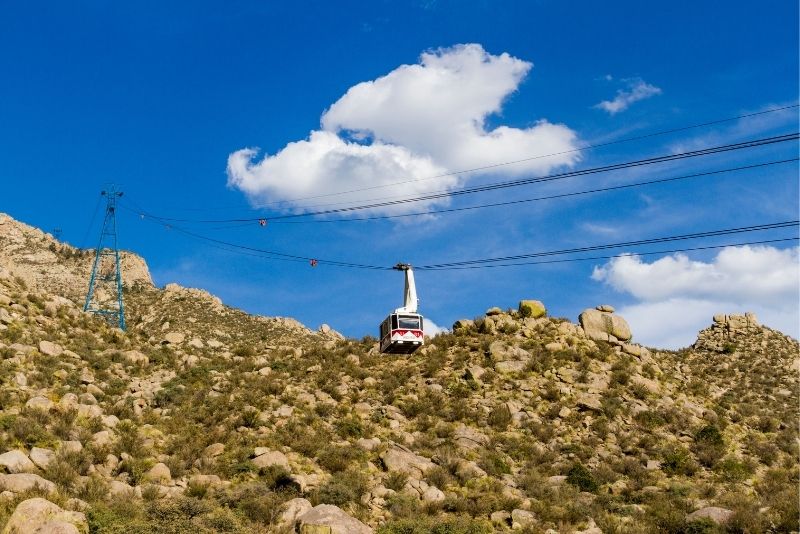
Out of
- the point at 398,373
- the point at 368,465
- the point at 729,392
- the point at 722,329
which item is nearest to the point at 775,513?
the point at 368,465

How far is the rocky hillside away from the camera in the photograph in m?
21.4

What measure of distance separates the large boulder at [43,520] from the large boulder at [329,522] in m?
6.73

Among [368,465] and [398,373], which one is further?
[398,373]

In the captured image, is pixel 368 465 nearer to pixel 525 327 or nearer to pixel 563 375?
pixel 563 375

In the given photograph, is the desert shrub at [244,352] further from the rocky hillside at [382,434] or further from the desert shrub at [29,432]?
the desert shrub at [29,432]

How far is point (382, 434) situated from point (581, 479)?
10296mm

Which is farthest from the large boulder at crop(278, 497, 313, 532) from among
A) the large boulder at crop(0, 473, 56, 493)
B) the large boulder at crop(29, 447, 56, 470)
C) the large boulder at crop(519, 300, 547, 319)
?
the large boulder at crop(519, 300, 547, 319)

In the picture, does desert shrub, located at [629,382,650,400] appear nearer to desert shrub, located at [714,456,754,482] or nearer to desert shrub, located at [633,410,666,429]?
desert shrub, located at [633,410,666,429]

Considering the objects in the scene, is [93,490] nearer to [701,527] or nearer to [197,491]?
[197,491]

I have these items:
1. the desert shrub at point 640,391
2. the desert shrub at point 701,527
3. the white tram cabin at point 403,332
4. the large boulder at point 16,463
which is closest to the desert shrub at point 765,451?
the desert shrub at point 640,391

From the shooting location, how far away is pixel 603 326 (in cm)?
4616

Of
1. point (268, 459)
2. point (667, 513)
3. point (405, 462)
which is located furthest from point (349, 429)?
point (667, 513)

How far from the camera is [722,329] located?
73875 mm

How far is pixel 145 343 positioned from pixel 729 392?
153 feet
